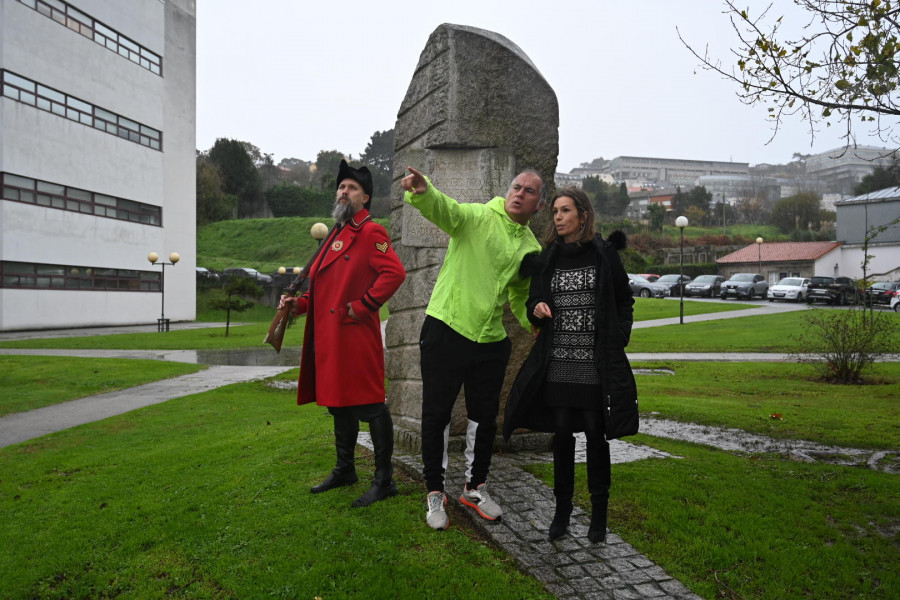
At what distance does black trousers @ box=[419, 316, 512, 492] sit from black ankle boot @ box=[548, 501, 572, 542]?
55 centimetres

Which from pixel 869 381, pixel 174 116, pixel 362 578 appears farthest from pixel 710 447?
pixel 174 116

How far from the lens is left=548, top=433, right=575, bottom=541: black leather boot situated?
12.5 feet

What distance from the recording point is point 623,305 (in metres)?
3.76

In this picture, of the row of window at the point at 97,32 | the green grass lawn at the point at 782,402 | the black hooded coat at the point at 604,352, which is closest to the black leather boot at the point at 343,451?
the black hooded coat at the point at 604,352

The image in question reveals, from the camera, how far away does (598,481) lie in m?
3.75

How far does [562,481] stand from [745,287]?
4254 cm

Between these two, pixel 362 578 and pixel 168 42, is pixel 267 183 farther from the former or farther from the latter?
pixel 362 578

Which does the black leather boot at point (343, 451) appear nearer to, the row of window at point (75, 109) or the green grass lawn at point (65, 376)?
the green grass lawn at point (65, 376)

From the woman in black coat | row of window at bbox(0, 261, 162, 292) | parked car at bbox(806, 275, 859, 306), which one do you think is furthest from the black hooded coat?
parked car at bbox(806, 275, 859, 306)

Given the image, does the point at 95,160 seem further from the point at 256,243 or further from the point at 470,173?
the point at 470,173

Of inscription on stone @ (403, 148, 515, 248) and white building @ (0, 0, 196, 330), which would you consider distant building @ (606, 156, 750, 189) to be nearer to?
white building @ (0, 0, 196, 330)

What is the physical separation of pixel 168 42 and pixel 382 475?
124 ft

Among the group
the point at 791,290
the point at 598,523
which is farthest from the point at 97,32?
the point at 791,290

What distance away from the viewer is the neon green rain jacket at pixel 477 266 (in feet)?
12.9
